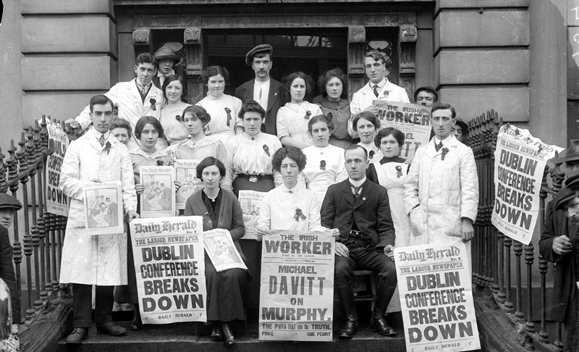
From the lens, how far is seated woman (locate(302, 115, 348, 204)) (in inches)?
352

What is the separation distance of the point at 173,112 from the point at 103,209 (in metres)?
2.35

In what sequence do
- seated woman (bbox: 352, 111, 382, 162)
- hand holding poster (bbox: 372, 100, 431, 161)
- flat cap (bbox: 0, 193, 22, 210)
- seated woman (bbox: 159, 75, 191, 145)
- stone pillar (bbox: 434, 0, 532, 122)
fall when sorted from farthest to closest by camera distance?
stone pillar (bbox: 434, 0, 532, 122) < seated woman (bbox: 159, 75, 191, 145) < hand holding poster (bbox: 372, 100, 431, 161) < seated woman (bbox: 352, 111, 382, 162) < flat cap (bbox: 0, 193, 22, 210)

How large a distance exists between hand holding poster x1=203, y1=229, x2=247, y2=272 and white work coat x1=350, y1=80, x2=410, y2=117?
286cm

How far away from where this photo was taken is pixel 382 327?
25.9ft

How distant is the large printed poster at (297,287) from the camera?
7648mm

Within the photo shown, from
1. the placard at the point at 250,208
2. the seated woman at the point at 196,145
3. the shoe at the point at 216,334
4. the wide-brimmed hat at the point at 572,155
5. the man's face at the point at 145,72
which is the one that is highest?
the man's face at the point at 145,72

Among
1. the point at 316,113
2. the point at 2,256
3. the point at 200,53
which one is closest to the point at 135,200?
the point at 2,256

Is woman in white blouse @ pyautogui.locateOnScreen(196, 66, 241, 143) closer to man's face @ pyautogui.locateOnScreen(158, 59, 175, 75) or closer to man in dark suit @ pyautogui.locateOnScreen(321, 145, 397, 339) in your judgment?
man's face @ pyautogui.locateOnScreen(158, 59, 175, 75)

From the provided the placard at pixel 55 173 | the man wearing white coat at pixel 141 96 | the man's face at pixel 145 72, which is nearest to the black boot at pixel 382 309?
the placard at pixel 55 173

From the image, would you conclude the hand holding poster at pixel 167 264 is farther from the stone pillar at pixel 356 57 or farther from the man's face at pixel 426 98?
the stone pillar at pixel 356 57

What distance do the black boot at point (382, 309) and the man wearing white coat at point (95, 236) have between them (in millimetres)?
2483

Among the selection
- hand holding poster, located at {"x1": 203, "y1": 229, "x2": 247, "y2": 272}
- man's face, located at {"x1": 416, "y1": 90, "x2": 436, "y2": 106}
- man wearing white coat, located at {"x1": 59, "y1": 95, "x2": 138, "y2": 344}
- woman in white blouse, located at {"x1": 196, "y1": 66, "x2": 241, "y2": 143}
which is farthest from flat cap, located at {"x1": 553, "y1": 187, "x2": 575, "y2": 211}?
woman in white blouse, located at {"x1": 196, "y1": 66, "x2": 241, "y2": 143}

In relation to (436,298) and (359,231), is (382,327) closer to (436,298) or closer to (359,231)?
(436,298)

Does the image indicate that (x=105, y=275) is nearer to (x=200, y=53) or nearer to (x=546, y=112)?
(x=200, y=53)
